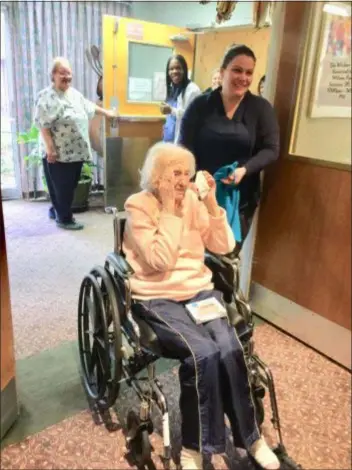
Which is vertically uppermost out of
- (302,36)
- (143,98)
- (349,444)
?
(302,36)

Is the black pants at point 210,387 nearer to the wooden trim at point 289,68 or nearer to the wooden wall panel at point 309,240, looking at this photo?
the wooden wall panel at point 309,240

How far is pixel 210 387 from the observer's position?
1217mm

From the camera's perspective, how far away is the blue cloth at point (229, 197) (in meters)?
1.83

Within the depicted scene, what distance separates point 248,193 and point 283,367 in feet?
2.55

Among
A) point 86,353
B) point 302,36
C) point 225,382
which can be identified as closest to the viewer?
point 225,382

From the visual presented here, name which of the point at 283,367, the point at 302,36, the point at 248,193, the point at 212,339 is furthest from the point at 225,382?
the point at 302,36

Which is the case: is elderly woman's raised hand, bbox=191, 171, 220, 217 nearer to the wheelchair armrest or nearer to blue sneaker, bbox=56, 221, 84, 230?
the wheelchair armrest

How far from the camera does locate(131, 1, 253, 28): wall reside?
297cm

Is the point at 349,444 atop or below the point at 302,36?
below

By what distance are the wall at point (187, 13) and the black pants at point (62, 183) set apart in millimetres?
1487

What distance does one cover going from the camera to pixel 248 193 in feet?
6.45

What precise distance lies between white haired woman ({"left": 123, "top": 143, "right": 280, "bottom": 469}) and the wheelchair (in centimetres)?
5

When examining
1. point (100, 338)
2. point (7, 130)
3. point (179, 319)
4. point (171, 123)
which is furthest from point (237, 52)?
point (7, 130)

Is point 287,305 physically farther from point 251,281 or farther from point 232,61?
point 232,61
